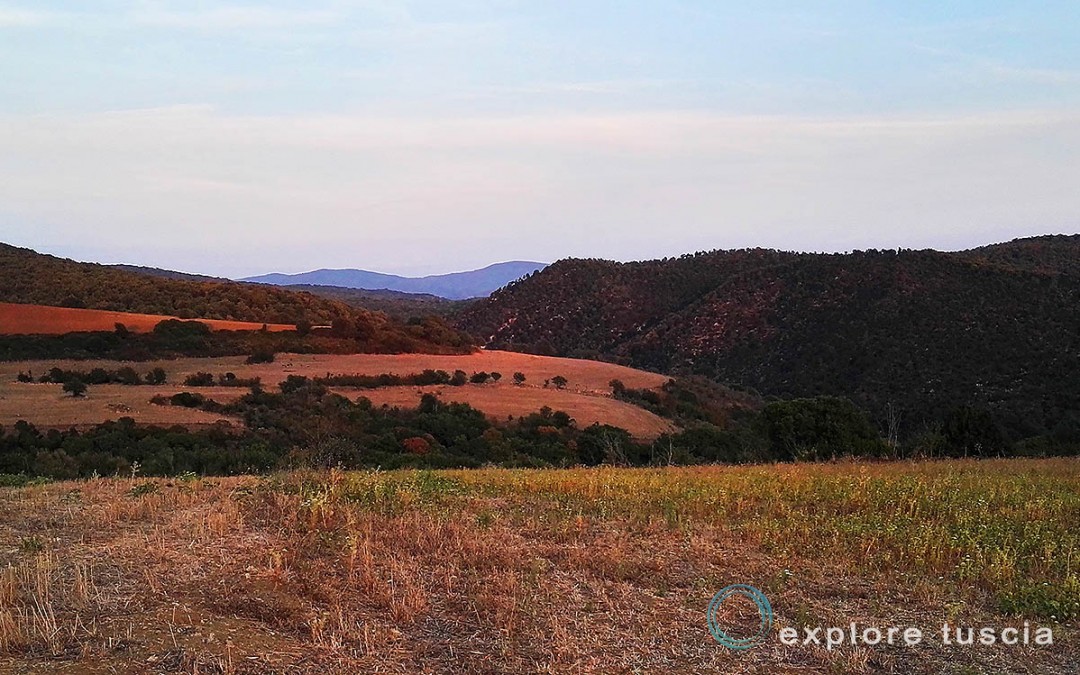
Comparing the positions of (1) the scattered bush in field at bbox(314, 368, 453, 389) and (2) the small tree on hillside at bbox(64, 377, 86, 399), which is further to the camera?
(1) the scattered bush in field at bbox(314, 368, 453, 389)

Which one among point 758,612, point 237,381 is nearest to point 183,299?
point 237,381

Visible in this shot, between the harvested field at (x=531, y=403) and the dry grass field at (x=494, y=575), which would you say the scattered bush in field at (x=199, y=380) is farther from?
the dry grass field at (x=494, y=575)

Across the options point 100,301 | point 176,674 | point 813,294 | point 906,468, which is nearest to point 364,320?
point 100,301

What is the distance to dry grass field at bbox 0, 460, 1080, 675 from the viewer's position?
4453 millimetres

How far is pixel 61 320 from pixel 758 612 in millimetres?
44785

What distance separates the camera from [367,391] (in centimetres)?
3488

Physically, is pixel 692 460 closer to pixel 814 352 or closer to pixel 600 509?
pixel 600 509

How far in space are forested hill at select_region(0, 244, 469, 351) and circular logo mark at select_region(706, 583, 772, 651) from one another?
42289mm

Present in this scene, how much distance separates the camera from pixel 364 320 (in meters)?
50.3

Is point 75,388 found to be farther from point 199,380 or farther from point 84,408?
point 199,380

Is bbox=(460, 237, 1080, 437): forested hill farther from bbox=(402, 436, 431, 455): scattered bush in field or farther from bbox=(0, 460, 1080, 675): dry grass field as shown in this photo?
bbox=(0, 460, 1080, 675): dry grass field

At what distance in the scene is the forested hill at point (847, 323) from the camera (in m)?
39.1

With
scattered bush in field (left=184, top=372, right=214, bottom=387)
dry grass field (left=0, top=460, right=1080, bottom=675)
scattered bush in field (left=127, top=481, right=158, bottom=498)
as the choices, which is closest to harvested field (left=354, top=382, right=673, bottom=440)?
scattered bush in field (left=184, top=372, right=214, bottom=387)

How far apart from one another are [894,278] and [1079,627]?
54.6m
